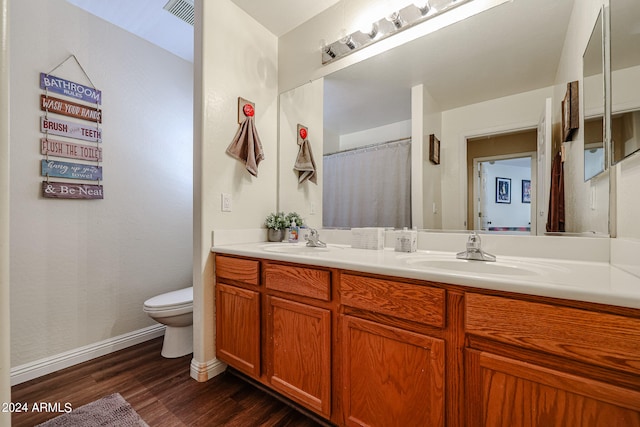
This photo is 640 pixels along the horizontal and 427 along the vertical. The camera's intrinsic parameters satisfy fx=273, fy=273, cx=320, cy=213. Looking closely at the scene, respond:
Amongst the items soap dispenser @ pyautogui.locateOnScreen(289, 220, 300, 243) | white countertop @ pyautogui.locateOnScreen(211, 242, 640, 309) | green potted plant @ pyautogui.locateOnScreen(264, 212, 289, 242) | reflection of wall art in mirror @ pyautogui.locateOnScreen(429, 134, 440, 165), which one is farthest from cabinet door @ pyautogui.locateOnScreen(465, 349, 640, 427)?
green potted plant @ pyautogui.locateOnScreen(264, 212, 289, 242)

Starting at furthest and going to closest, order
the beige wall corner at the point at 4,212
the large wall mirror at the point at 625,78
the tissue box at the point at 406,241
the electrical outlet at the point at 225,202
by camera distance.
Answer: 1. the electrical outlet at the point at 225,202
2. the tissue box at the point at 406,241
3. the large wall mirror at the point at 625,78
4. the beige wall corner at the point at 4,212

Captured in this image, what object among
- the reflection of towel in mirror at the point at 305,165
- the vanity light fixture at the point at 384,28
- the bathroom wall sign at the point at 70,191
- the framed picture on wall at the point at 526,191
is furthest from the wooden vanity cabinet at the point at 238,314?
the vanity light fixture at the point at 384,28

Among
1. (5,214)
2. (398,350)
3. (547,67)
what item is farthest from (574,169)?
(5,214)

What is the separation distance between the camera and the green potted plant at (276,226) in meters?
2.01

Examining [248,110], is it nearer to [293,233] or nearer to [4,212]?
[293,233]

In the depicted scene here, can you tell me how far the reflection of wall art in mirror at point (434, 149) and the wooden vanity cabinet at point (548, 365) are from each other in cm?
87

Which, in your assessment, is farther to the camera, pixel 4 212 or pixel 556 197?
pixel 556 197

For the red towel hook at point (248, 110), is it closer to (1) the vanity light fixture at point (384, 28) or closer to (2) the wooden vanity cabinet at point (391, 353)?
(1) the vanity light fixture at point (384, 28)

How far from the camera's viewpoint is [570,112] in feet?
3.80

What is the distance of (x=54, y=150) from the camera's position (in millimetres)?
1771

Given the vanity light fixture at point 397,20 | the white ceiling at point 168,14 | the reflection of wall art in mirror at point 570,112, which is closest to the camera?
the reflection of wall art in mirror at point 570,112

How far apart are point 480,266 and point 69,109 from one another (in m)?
2.62

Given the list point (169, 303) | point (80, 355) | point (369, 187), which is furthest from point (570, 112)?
point (80, 355)

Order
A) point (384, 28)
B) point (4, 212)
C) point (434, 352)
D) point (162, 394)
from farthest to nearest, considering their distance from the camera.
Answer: point (384, 28)
point (162, 394)
point (434, 352)
point (4, 212)
